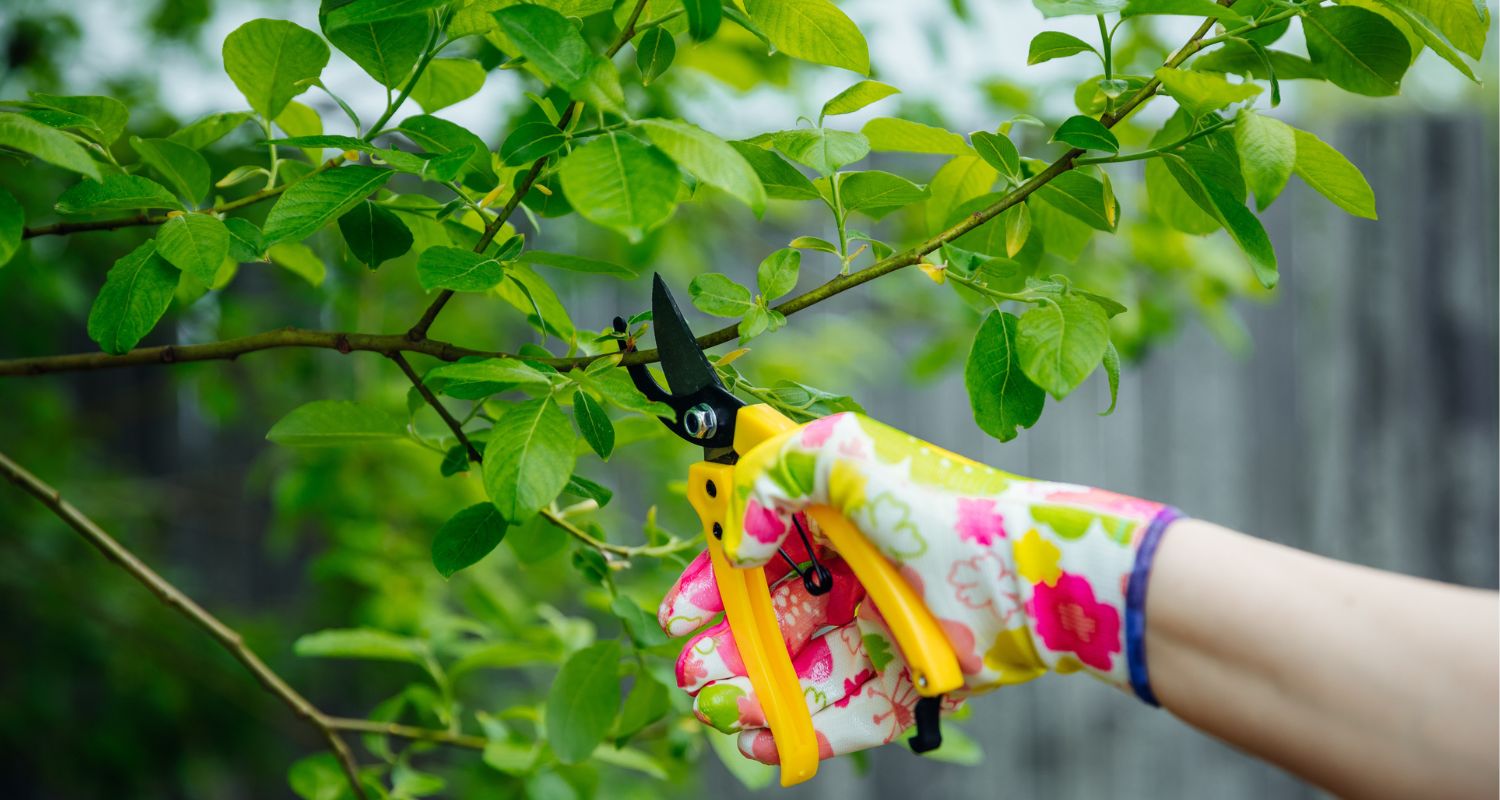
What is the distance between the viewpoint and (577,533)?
2.77 ft

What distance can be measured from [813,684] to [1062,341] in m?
0.32

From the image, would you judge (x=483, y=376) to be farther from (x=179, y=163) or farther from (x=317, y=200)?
(x=179, y=163)

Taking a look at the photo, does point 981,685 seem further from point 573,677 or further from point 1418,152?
point 1418,152

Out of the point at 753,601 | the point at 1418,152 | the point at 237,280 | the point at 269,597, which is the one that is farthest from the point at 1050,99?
the point at 269,597

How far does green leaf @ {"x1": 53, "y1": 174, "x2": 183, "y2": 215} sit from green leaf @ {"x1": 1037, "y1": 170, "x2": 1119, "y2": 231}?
0.59 meters

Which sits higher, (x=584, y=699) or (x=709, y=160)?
(x=709, y=160)

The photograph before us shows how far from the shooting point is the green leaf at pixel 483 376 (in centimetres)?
62

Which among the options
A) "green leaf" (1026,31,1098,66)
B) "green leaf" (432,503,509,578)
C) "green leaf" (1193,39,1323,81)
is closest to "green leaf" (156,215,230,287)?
"green leaf" (432,503,509,578)

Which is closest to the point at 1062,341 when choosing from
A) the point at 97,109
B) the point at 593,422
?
the point at 593,422

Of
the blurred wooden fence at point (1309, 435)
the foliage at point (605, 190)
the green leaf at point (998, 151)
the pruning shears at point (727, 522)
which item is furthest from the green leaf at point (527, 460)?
the blurred wooden fence at point (1309, 435)

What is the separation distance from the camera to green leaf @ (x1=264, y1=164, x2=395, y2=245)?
607mm

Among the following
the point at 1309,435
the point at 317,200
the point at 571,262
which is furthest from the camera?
the point at 1309,435

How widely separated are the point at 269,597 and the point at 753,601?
268cm

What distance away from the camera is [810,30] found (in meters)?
0.68
